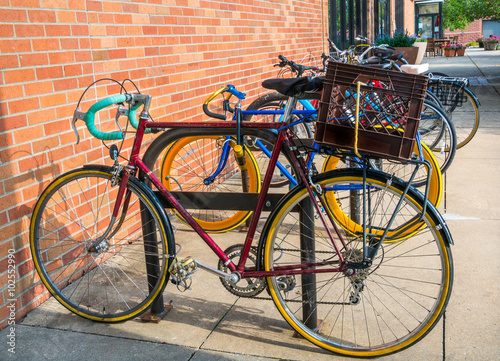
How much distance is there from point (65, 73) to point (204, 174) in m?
2.00

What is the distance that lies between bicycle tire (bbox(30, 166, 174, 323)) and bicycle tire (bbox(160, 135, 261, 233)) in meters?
0.49

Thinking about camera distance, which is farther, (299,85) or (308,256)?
(308,256)

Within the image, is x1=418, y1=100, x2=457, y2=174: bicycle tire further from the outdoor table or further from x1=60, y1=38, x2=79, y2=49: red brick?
the outdoor table

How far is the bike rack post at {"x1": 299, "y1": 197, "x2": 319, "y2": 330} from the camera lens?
2670mm

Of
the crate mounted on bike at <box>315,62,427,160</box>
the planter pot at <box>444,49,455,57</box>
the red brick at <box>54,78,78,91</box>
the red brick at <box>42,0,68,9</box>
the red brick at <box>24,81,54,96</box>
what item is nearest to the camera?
the crate mounted on bike at <box>315,62,427,160</box>

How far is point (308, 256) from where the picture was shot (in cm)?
279

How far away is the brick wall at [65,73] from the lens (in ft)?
10.0

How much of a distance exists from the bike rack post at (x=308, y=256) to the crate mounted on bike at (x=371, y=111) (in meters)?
0.41

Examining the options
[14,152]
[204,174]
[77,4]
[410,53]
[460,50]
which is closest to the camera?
[14,152]

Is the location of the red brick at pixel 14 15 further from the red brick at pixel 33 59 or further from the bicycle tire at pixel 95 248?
the bicycle tire at pixel 95 248

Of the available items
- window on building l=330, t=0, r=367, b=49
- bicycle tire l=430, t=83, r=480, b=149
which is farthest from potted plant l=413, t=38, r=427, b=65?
bicycle tire l=430, t=83, r=480, b=149

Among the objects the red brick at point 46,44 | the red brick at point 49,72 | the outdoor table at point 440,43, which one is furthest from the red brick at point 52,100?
the outdoor table at point 440,43

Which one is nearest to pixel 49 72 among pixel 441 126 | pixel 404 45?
pixel 441 126

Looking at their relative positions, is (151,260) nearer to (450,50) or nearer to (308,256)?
(308,256)
